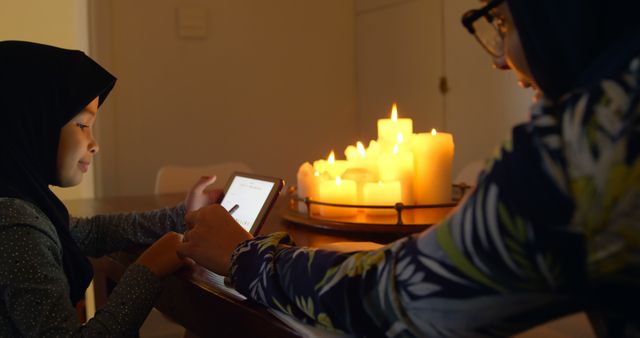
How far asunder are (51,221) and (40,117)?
0.17m

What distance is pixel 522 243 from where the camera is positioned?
0.51 metres

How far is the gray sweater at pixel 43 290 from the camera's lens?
3.17 feet

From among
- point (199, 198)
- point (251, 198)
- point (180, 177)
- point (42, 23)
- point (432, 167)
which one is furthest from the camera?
point (42, 23)

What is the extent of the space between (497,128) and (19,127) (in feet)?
6.77

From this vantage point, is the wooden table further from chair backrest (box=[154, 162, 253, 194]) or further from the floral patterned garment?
chair backrest (box=[154, 162, 253, 194])

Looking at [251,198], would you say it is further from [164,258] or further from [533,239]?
[533,239]

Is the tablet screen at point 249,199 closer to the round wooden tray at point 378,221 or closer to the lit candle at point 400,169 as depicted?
the round wooden tray at point 378,221

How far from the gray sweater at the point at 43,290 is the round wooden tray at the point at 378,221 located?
0.33 m

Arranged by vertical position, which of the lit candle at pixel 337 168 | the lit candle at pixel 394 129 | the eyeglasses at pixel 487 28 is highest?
the eyeglasses at pixel 487 28

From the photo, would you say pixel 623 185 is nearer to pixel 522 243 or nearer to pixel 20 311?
pixel 522 243

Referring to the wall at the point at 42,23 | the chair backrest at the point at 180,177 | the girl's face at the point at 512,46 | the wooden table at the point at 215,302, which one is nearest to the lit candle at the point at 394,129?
the wooden table at the point at 215,302

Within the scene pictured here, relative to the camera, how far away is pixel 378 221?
124 cm

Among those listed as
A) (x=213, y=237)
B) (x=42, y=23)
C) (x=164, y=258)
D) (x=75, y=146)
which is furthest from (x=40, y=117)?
(x=42, y=23)

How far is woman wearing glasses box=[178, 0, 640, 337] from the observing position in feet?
1.60
